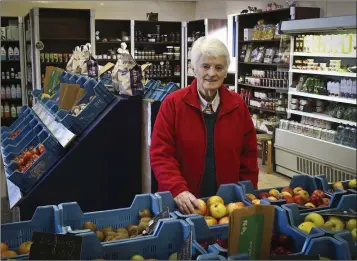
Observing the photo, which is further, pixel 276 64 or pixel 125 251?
pixel 276 64

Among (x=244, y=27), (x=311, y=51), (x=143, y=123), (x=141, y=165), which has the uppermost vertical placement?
(x=244, y=27)

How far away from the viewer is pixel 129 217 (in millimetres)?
2002

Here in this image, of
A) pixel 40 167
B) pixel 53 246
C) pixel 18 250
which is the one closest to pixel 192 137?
pixel 18 250

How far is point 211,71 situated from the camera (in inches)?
88.6

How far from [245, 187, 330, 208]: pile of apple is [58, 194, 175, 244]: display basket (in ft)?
1.50

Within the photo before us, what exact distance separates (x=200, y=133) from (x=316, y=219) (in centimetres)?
80

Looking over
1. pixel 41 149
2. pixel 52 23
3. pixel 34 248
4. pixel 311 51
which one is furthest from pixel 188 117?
pixel 52 23

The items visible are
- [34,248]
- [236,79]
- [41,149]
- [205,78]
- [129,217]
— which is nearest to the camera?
[34,248]

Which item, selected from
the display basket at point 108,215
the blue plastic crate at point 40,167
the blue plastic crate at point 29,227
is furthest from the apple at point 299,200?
the blue plastic crate at point 40,167

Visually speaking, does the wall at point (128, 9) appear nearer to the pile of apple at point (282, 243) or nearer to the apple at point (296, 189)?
A: the apple at point (296, 189)

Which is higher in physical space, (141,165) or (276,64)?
(276,64)

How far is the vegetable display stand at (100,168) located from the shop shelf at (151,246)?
1.87 meters

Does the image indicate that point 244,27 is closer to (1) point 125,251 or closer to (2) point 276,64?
(2) point 276,64

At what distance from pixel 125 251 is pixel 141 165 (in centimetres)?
208
